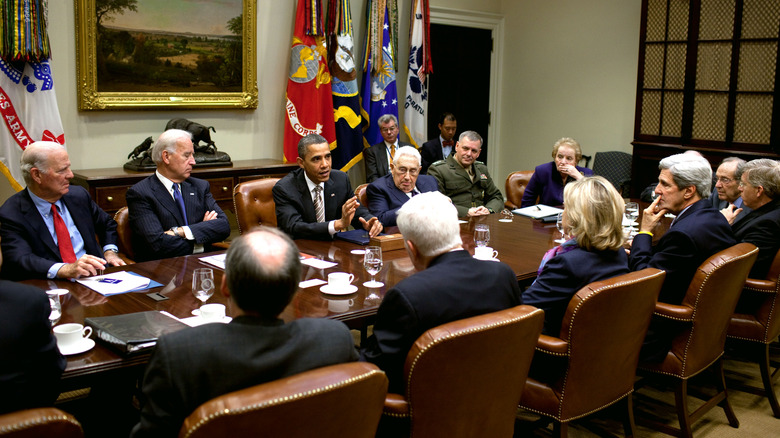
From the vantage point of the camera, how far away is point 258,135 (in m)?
6.57

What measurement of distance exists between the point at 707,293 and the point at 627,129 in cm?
501

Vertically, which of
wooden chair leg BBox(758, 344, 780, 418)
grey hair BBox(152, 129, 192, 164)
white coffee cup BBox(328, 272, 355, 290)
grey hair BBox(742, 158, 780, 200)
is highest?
grey hair BBox(152, 129, 192, 164)

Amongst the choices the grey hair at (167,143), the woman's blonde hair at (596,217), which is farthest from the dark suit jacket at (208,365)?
the grey hair at (167,143)

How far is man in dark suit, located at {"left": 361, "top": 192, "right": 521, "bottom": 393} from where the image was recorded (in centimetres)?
199

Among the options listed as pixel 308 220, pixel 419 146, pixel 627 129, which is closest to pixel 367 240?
pixel 308 220

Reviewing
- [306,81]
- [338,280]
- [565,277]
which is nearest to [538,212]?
[565,277]

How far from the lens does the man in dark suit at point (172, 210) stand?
3.70 metres

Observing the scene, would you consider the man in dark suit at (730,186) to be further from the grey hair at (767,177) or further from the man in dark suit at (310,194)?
the man in dark suit at (310,194)

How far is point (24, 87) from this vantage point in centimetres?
502

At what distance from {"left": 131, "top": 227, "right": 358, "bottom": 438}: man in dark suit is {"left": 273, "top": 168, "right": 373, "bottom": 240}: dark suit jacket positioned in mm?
2128

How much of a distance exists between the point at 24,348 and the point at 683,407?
2.62m

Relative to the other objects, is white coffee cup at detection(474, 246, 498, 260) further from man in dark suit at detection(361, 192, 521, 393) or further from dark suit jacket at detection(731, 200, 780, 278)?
dark suit jacket at detection(731, 200, 780, 278)

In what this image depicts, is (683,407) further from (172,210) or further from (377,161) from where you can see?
(377,161)

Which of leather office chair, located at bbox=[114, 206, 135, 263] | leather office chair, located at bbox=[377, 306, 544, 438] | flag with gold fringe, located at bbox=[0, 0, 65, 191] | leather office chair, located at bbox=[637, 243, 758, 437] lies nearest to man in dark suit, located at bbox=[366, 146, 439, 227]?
leather office chair, located at bbox=[114, 206, 135, 263]
